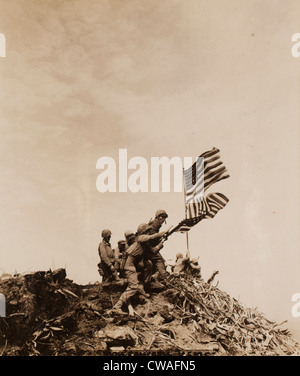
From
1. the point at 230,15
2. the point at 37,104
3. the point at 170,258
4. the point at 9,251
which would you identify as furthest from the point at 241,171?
the point at 9,251

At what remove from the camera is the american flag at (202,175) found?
25.4ft

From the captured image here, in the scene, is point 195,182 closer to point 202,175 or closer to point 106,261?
point 202,175

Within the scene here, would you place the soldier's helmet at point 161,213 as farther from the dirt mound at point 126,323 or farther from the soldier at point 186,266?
the dirt mound at point 126,323

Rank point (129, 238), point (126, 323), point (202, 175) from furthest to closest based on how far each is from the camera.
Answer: point (202, 175), point (129, 238), point (126, 323)

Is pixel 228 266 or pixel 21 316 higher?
pixel 228 266

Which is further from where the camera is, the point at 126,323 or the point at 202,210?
the point at 202,210

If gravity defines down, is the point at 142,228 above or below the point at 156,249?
above

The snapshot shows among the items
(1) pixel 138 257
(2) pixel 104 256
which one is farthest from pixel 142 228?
(2) pixel 104 256

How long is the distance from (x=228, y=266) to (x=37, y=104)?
4928mm

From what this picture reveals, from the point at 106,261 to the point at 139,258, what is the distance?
0.63m

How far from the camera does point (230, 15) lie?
7.93 m

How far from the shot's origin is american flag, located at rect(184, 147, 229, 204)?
7.73 meters

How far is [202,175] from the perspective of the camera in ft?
25.3
